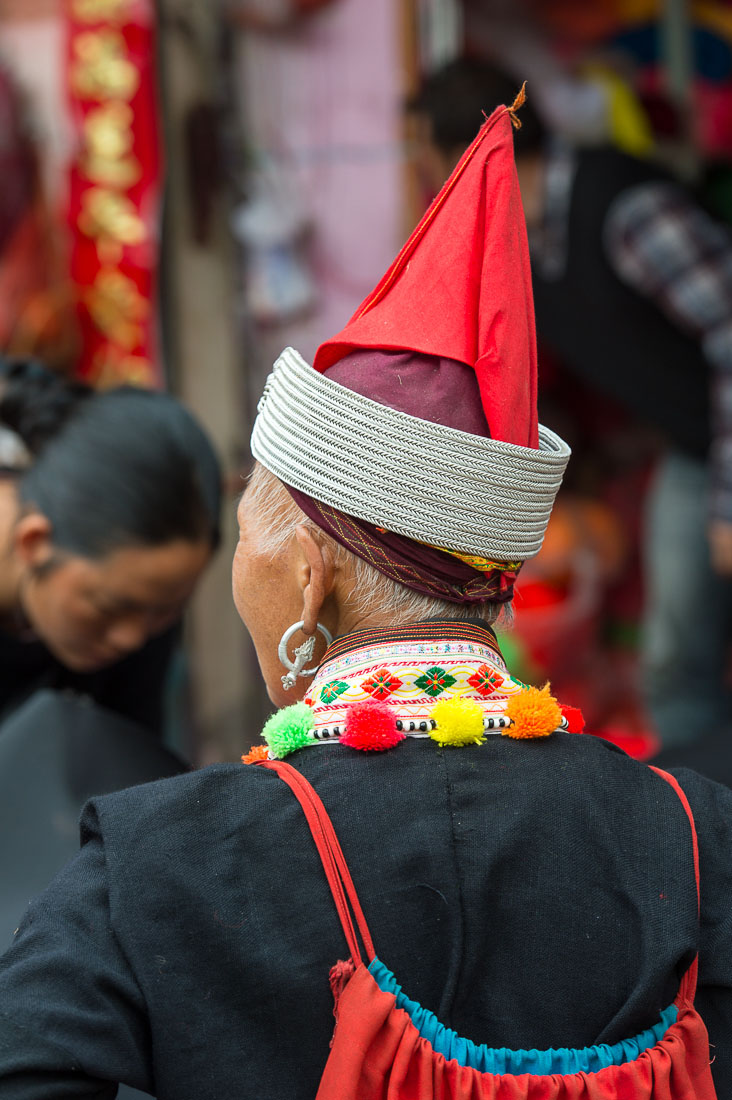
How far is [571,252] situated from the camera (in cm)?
318

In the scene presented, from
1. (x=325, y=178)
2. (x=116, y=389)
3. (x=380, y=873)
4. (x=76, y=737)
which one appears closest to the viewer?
(x=380, y=873)

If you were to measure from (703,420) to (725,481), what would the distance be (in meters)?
0.30

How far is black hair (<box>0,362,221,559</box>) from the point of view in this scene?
6.79ft

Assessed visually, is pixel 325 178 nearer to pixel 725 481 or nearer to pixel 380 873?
pixel 725 481

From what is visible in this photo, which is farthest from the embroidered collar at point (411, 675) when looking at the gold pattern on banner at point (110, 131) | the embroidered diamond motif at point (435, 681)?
the gold pattern on banner at point (110, 131)

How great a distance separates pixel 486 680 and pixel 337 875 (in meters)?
0.26

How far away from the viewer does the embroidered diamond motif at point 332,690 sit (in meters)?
1.16

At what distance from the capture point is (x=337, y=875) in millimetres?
1063

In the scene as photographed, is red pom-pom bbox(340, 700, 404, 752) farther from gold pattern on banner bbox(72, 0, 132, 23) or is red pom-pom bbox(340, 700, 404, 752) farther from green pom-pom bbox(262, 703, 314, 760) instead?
→ gold pattern on banner bbox(72, 0, 132, 23)

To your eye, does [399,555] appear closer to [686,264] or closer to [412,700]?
[412,700]

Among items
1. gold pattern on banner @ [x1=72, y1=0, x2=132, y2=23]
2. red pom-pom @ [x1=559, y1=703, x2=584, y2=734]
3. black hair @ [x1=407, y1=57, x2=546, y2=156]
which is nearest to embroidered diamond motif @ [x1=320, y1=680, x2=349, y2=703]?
red pom-pom @ [x1=559, y1=703, x2=584, y2=734]

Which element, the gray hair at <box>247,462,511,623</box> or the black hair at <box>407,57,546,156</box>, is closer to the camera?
the gray hair at <box>247,462,511,623</box>

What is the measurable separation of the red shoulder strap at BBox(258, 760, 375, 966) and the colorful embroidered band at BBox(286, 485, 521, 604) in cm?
27

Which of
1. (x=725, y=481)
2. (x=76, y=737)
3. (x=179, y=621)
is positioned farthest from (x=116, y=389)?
(x=725, y=481)
